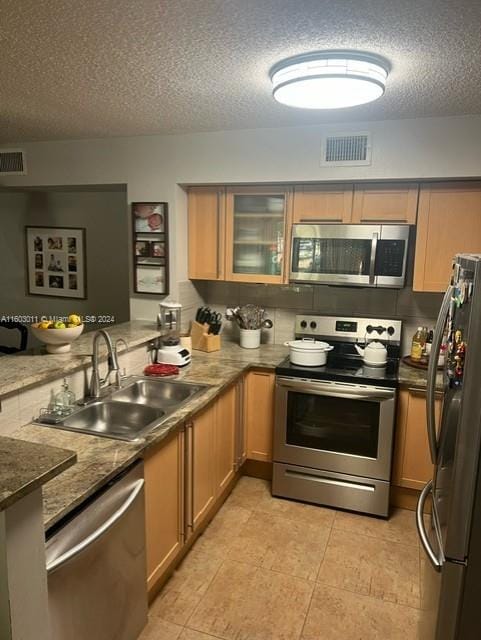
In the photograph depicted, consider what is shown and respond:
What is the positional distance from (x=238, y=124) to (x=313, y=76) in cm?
115

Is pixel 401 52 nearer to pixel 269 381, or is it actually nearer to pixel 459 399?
pixel 459 399

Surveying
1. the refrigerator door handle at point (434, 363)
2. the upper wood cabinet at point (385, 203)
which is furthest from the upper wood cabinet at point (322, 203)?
the refrigerator door handle at point (434, 363)

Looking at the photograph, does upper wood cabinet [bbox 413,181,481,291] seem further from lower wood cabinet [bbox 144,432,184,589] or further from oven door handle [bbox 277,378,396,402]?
lower wood cabinet [bbox 144,432,184,589]

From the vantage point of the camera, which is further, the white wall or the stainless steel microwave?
the stainless steel microwave

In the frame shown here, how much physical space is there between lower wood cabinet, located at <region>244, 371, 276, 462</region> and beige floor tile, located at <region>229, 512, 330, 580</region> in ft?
1.46

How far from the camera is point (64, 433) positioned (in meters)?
2.04

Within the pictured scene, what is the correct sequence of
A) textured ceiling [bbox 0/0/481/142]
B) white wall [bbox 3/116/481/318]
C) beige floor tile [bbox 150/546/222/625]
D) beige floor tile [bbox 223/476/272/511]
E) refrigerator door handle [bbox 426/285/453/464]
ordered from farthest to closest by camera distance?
beige floor tile [bbox 223/476/272/511] → white wall [bbox 3/116/481/318] → beige floor tile [bbox 150/546/222/625] → refrigerator door handle [bbox 426/285/453/464] → textured ceiling [bbox 0/0/481/142]

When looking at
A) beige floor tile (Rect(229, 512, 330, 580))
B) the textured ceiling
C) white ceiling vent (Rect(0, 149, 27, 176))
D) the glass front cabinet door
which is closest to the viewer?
the textured ceiling

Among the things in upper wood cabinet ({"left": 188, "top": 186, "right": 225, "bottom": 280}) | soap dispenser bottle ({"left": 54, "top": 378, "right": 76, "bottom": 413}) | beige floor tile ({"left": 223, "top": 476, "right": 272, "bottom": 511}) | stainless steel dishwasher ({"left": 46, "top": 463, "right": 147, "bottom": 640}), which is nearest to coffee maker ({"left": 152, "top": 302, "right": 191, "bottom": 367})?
upper wood cabinet ({"left": 188, "top": 186, "right": 225, "bottom": 280})

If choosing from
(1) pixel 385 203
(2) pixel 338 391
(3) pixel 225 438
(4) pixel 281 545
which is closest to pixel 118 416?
(3) pixel 225 438

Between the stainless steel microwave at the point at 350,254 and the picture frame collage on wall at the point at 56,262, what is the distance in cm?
260

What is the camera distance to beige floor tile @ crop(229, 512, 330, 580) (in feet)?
8.13

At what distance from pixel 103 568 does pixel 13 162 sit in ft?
10.4

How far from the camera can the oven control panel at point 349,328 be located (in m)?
3.27
